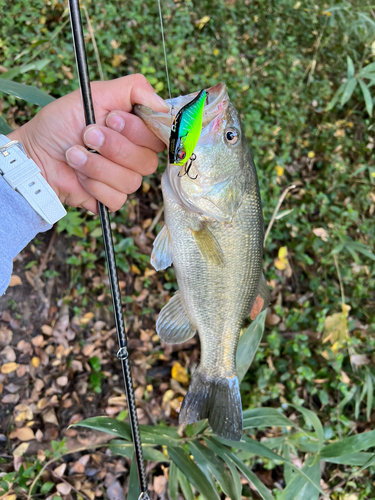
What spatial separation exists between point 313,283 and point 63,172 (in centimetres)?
246

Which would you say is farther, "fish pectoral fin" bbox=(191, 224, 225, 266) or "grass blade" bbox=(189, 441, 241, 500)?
"grass blade" bbox=(189, 441, 241, 500)

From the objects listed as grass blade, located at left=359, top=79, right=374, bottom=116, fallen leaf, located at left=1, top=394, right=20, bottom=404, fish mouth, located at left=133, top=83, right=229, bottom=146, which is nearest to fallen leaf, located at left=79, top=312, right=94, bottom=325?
fallen leaf, located at left=1, top=394, right=20, bottom=404

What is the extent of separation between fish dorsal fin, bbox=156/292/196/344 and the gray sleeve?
0.63 metres

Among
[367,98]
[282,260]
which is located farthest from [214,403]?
[367,98]

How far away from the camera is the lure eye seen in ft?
4.29

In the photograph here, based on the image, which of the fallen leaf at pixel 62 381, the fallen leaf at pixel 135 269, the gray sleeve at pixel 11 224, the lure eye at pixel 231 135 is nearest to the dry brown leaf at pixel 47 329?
the fallen leaf at pixel 62 381

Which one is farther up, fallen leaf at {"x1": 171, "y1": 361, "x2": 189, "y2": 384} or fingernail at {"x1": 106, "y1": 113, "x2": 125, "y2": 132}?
fingernail at {"x1": 106, "y1": 113, "x2": 125, "y2": 132}

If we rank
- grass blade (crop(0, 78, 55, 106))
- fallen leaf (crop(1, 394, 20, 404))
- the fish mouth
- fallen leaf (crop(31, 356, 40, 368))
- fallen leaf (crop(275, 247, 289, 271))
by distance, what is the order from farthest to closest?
fallen leaf (crop(275, 247, 289, 271)) → fallen leaf (crop(31, 356, 40, 368)) → fallen leaf (crop(1, 394, 20, 404)) → grass blade (crop(0, 78, 55, 106)) → the fish mouth

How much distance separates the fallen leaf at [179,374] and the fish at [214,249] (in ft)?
3.36

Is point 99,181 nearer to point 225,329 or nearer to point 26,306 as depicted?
point 225,329

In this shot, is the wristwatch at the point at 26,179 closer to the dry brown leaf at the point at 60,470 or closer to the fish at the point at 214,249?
the fish at the point at 214,249

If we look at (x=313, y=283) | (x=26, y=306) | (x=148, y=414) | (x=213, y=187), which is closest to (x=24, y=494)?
(x=148, y=414)

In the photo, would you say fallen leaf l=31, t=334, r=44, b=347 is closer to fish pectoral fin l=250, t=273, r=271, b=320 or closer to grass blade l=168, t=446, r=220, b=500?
grass blade l=168, t=446, r=220, b=500

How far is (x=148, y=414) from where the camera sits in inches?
95.2
